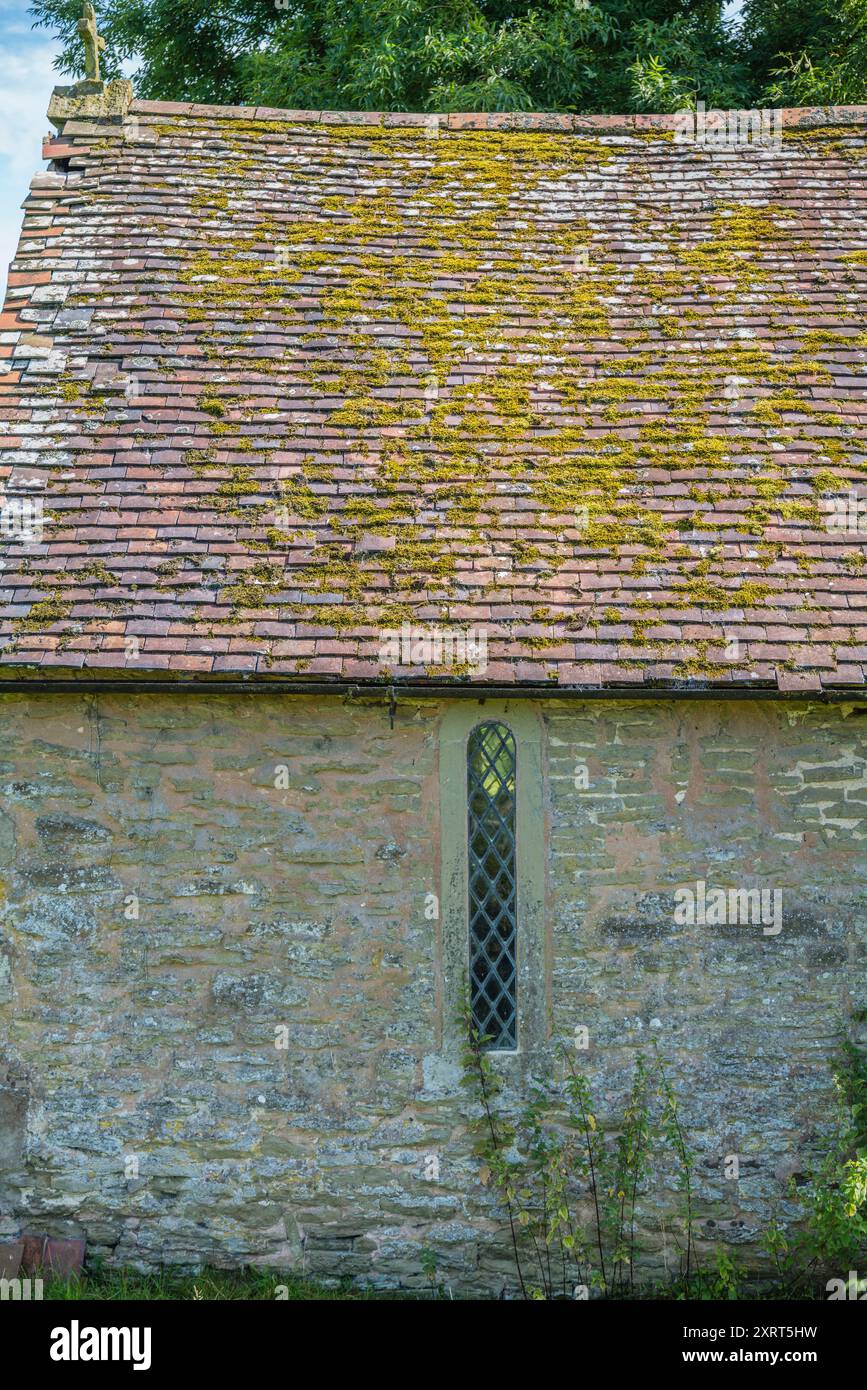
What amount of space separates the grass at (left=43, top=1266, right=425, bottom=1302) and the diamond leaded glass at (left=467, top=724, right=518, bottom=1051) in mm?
1527

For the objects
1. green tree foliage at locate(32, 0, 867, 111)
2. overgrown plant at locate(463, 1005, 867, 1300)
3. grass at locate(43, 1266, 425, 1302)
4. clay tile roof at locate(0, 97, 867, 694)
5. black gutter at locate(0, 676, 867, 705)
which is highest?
green tree foliage at locate(32, 0, 867, 111)

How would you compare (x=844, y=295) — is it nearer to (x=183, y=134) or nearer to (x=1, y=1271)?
(x=183, y=134)

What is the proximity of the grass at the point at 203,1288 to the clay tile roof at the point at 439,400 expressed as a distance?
127 inches

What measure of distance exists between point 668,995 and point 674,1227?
48.4 inches

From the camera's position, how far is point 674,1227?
6777mm

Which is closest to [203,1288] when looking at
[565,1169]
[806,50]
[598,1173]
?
[565,1169]

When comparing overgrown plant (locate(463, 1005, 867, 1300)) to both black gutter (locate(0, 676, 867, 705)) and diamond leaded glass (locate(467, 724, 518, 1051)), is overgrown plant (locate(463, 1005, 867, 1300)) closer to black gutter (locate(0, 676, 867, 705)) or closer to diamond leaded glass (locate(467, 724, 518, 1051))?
diamond leaded glass (locate(467, 724, 518, 1051))

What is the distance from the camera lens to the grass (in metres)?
6.53

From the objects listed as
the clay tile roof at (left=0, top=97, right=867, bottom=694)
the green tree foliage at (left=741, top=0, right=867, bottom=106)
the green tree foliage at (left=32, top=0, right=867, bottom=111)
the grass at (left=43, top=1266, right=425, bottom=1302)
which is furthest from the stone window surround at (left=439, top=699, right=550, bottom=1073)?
the green tree foliage at (left=741, top=0, right=867, bottom=106)

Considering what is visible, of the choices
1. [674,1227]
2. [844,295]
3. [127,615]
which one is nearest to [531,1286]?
[674,1227]

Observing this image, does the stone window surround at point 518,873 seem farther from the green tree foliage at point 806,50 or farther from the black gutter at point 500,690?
the green tree foliage at point 806,50

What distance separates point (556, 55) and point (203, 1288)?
12.8 m

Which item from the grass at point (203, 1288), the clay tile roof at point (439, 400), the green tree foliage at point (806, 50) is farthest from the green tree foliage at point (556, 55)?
the grass at point (203, 1288)

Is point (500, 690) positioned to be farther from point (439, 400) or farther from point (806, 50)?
point (806, 50)
